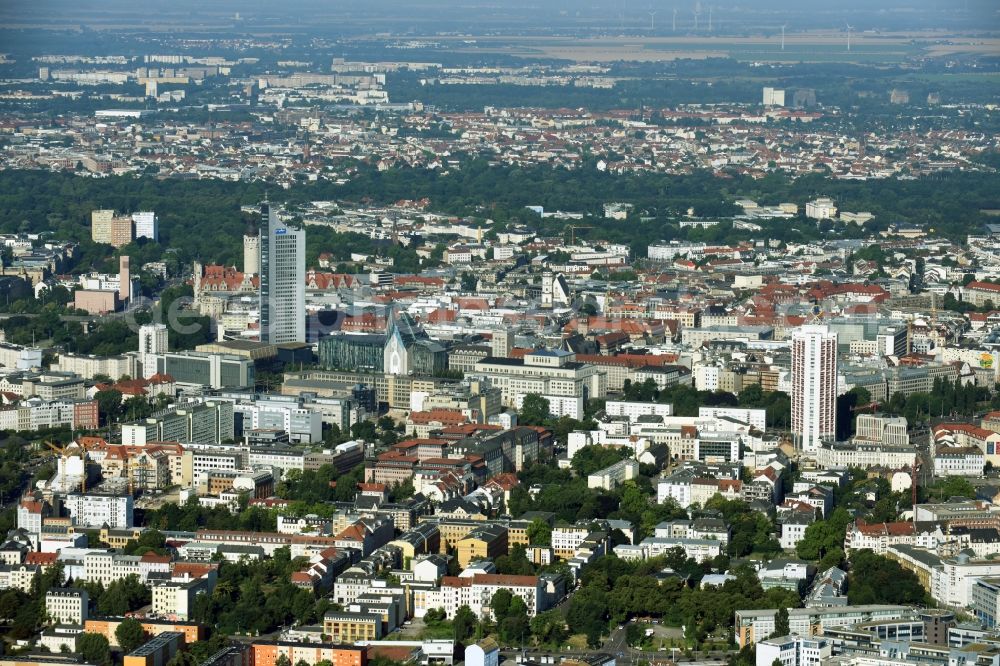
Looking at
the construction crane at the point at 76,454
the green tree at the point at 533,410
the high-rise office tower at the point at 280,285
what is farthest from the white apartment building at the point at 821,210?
the construction crane at the point at 76,454

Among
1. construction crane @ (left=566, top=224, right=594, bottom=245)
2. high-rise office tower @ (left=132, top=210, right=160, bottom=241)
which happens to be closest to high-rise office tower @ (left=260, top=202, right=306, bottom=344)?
construction crane @ (left=566, top=224, right=594, bottom=245)

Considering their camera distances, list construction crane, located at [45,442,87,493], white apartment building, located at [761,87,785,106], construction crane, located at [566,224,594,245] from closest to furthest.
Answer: construction crane, located at [45,442,87,493], construction crane, located at [566,224,594,245], white apartment building, located at [761,87,785,106]

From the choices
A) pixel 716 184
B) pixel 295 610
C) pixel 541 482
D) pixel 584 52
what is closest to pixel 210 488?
pixel 541 482

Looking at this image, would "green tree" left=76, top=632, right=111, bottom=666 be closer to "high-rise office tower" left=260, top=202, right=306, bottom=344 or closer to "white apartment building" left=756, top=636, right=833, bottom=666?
"white apartment building" left=756, top=636, right=833, bottom=666

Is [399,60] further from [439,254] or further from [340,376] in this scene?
[340,376]

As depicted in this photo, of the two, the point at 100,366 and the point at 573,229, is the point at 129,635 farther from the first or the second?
the point at 573,229
